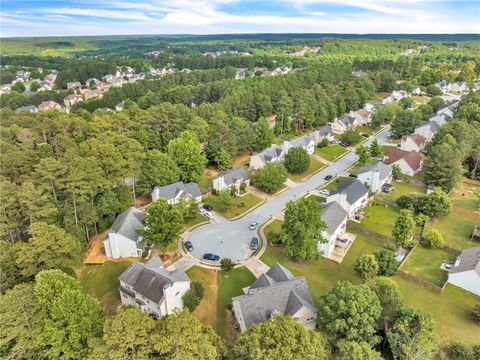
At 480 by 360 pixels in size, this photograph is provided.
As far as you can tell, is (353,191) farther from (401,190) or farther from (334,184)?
(401,190)

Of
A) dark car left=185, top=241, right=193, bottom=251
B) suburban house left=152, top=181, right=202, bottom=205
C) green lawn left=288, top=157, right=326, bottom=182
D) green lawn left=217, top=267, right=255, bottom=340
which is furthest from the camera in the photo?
green lawn left=288, top=157, right=326, bottom=182

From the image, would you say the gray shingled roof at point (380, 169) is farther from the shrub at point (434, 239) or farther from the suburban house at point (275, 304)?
the suburban house at point (275, 304)

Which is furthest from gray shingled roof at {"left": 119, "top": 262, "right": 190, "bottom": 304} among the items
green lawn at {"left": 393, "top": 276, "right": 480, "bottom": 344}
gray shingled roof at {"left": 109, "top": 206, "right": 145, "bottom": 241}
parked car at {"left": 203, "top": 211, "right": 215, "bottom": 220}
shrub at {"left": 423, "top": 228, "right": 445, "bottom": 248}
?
shrub at {"left": 423, "top": 228, "right": 445, "bottom": 248}

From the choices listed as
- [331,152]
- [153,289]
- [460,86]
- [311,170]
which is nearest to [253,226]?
[153,289]

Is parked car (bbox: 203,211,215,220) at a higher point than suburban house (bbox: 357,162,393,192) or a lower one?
lower

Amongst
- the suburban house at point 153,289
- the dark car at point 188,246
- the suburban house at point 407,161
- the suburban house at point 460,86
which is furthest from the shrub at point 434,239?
the suburban house at point 460,86

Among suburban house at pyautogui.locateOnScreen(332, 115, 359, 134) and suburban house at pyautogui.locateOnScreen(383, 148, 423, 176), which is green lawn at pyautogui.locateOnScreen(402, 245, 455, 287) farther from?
suburban house at pyautogui.locateOnScreen(332, 115, 359, 134)

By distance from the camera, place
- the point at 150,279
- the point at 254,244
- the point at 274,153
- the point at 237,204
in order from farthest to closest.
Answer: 1. the point at 274,153
2. the point at 237,204
3. the point at 254,244
4. the point at 150,279
